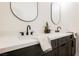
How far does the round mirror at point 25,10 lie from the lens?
7.12 ft

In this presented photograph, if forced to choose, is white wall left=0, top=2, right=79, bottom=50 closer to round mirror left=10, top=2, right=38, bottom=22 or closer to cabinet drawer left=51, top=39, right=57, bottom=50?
round mirror left=10, top=2, right=38, bottom=22

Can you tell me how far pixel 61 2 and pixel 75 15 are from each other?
0.53 metres

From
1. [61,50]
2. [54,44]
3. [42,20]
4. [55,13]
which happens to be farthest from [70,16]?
[54,44]

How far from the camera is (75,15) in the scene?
3.56 m

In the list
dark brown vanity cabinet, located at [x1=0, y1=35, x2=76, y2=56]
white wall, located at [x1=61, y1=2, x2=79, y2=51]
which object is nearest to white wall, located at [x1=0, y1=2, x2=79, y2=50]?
white wall, located at [x1=61, y1=2, x2=79, y2=51]

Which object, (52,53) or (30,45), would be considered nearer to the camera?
(30,45)

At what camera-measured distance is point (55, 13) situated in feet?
10.7

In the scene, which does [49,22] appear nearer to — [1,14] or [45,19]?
[45,19]

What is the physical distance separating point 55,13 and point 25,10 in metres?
1.12

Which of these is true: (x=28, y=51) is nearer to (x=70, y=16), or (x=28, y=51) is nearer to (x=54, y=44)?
(x=54, y=44)

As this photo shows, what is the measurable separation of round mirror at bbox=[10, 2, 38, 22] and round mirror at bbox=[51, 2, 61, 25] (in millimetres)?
640

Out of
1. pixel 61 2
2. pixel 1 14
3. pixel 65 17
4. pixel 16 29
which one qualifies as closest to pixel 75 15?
pixel 65 17

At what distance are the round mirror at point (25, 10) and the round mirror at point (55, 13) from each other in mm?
640

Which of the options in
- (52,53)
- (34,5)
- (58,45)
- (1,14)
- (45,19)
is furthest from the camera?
(45,19)
